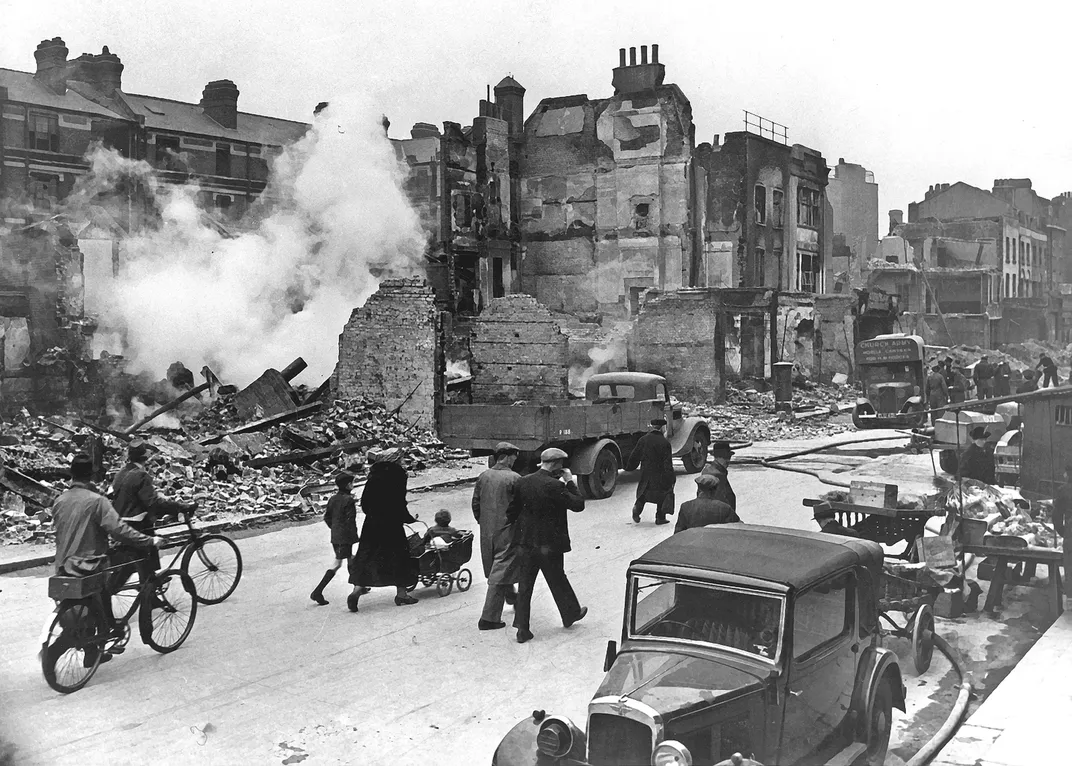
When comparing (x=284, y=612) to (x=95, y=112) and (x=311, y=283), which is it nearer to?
(x=95, y=112)

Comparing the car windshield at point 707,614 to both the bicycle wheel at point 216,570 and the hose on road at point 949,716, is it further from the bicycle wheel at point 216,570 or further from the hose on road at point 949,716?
the bicycle wheel at point 216,570

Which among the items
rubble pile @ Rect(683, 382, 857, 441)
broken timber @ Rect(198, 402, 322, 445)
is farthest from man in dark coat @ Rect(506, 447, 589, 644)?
rubble pile @ Rect(683, 382, 857, 441)

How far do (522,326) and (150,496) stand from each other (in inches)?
553

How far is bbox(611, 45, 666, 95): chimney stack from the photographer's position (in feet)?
95.5

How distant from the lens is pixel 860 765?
4.93 m

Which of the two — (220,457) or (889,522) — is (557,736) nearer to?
(889,522)

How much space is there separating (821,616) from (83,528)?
15.2 ft

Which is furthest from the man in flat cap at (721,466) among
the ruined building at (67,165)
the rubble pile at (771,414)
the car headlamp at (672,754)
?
the rubble pile at (771,414)

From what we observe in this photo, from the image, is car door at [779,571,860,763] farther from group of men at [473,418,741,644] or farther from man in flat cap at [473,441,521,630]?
man in flat cap at [473,441,521,630]

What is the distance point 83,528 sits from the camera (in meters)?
6.16

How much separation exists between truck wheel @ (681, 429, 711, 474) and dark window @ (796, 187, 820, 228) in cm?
2036

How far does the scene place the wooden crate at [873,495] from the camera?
8.50 m

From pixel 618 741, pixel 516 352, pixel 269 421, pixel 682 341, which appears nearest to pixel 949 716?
pixel 618 741

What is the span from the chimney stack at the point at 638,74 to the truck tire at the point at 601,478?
19114mm
